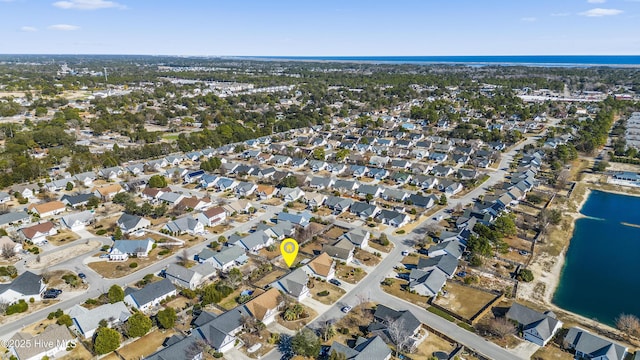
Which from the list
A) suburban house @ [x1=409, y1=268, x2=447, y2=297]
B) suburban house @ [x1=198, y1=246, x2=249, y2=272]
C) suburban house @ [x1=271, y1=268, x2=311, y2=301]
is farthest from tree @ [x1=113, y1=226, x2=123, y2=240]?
suburban house @ [x1=409, y1=268, x2=447, y2=297]

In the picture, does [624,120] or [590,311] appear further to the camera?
[624,120]

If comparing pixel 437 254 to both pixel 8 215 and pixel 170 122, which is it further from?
pixel 170 122

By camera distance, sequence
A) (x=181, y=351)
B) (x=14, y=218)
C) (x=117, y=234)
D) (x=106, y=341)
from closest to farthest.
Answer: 1. (x=181, y=351)
2. (x=106, y=341)
3. (x=117, y=234)
4. (x=14, y=218)

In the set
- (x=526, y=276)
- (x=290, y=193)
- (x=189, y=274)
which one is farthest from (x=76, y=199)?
(x=526, y=276)

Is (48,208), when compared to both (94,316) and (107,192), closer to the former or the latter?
(107,192)

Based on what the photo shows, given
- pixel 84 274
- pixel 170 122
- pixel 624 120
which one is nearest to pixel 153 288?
pixel 84 274
